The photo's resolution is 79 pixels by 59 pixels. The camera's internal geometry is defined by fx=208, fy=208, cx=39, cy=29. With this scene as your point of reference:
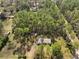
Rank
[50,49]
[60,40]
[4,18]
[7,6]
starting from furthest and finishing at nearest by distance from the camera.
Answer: [7,6], [4,18], [60,40], [50,49]

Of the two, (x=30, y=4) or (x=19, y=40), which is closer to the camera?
(x=19, y=40)

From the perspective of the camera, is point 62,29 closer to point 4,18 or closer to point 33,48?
point 33,48

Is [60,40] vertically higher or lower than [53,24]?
lower

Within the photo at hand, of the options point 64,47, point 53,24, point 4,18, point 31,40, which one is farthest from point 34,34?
point 4,18

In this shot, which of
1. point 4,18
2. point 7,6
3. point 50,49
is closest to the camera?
point 50,49

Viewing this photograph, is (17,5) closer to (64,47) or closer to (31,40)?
(31,40)

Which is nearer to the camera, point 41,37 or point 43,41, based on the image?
point 43,41

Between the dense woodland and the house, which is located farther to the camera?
the house

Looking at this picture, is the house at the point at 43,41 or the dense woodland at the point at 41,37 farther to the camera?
the house at the point at 43,41

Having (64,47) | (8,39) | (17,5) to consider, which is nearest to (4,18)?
(17,5)
